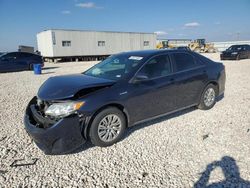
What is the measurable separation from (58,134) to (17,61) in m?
14.8

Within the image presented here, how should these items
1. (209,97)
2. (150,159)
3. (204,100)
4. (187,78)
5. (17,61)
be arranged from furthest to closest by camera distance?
1. (17,61)
2. (209,97)
3. (204,100)
4. (187,78)
5. (150,159)

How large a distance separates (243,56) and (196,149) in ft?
64.1

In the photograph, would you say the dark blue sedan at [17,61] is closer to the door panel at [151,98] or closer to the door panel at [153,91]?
Result: the door panel at [153,91]

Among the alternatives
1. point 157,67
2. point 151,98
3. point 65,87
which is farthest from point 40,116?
point 157,67

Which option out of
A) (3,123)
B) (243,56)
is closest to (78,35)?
(243,56)

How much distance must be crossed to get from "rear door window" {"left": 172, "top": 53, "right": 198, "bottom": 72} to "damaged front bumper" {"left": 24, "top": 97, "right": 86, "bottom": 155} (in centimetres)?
254

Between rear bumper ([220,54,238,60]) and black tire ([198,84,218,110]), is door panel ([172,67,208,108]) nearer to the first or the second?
black tire ([198,84,218,110])

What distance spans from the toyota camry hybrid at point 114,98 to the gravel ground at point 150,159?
277mm

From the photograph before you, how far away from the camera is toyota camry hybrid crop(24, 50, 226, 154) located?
3.19 m

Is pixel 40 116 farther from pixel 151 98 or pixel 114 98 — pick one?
pixel 151 98

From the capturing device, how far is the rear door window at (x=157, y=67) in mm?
4094

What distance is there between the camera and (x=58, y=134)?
3086 mm

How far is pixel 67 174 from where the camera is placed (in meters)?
2.91

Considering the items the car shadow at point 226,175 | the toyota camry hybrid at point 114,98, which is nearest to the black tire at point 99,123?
the toyota camry hybrid at point 114,98
